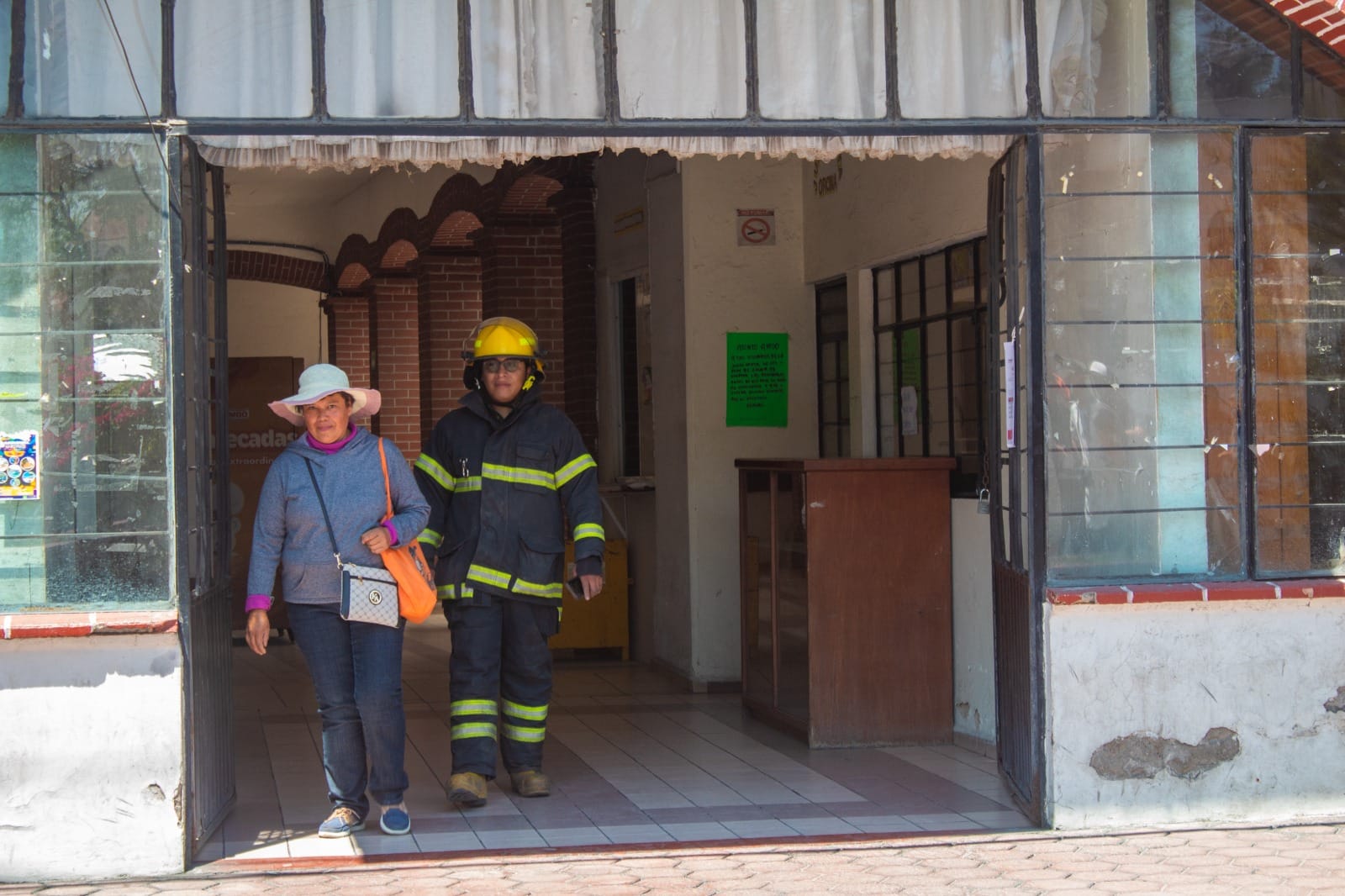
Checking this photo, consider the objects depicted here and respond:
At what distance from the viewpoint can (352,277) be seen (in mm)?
16875

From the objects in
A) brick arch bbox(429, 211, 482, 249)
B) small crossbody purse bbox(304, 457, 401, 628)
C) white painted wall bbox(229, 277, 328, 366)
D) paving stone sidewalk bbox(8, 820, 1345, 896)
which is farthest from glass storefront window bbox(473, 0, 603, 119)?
white painted wall bbox(229, 277, 328, 366)

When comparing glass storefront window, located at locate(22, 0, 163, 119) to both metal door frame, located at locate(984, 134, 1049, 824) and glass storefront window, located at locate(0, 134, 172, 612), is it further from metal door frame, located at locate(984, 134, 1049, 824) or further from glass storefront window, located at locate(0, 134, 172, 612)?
metal door frame, located at locate(984, 134, 1049, 824)

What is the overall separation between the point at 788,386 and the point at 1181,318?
3.59 metres

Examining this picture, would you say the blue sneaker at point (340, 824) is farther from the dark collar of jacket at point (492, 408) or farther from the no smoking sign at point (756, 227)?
the no smoking sign at point (756, 227)

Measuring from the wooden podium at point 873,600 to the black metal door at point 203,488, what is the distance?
2.74 metres

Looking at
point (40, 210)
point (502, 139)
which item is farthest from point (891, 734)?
point (40, 210)

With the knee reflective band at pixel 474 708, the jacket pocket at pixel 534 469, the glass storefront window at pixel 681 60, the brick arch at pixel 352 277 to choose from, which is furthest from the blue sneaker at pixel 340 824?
the brick arch at pixel 352 277

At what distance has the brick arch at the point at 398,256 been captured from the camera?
582 inches

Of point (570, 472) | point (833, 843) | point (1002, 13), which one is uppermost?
point (1002, 13)

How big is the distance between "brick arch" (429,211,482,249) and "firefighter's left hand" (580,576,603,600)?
6658 millimetres

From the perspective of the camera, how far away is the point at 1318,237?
6.09m

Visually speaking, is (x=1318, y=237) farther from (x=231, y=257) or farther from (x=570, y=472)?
(x=231, y=257)

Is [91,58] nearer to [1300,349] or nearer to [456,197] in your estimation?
[1300,349]

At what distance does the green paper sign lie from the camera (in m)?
9.36
